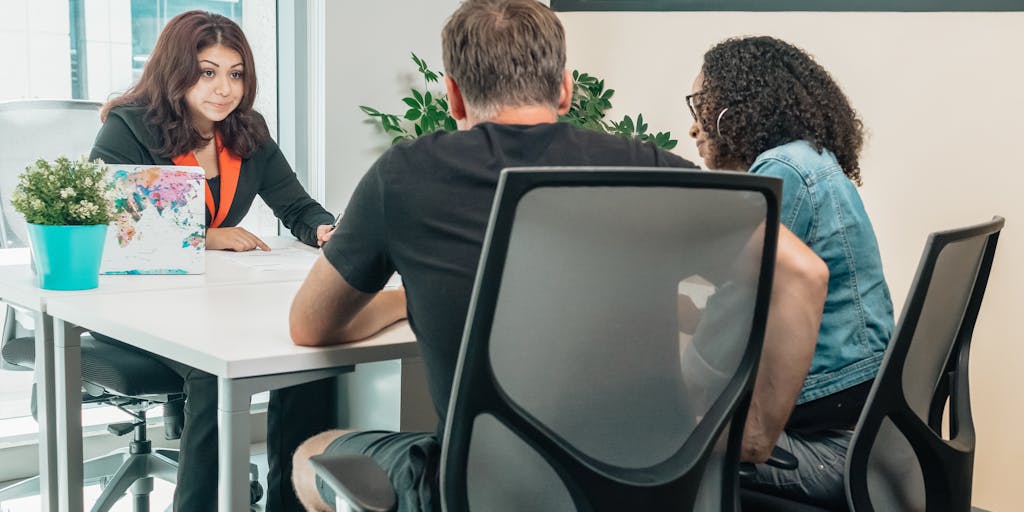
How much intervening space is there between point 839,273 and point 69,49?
7.94ft

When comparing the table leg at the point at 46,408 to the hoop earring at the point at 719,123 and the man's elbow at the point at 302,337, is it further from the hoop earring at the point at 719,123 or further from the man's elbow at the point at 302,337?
the hoop earring at the point at 719,123

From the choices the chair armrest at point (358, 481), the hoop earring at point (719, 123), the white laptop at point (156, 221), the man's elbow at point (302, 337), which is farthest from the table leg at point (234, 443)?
the hoop earring at point (719, 123)

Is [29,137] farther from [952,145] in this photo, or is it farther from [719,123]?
[952,145]

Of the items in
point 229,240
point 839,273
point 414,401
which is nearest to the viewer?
point 839,273

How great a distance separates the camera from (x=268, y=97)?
3654 mm

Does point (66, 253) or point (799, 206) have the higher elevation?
→ point (799, 206)

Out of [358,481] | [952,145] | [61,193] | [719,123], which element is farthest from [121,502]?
[952,145]

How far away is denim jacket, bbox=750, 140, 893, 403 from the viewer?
1636 mm

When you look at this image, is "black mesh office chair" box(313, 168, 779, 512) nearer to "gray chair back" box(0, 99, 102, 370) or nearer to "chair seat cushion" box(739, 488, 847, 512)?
"chair seat cushion" box(739, 488, 847, 512)

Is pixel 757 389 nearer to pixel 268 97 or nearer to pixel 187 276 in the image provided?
pixel 187 276

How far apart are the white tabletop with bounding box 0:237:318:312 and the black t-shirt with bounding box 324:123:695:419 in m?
0.84

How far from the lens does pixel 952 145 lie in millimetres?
2859

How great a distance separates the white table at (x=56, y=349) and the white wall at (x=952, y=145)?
1.80 meters

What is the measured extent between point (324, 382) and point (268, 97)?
72.3 inches
